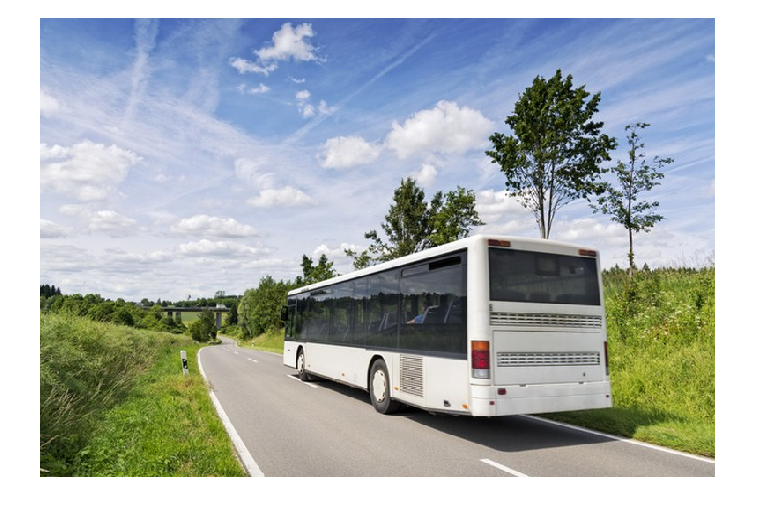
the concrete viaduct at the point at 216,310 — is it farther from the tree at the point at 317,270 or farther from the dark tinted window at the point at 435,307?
the dark tinted window at the point at 435,307

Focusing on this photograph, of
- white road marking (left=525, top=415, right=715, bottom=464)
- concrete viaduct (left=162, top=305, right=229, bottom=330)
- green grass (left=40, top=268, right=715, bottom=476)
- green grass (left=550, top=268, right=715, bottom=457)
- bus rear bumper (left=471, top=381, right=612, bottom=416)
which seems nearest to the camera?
white road marking (left=525, top=415, right=715, bottom=464)

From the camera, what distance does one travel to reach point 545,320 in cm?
809

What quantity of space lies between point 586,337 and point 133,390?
10.8 meters

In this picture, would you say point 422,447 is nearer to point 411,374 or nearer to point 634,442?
point 411,374

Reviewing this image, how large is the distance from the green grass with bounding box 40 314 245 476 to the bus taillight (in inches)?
133

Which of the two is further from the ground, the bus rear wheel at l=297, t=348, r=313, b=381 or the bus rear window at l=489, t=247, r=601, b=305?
the bus rear window at l=489, t=247, r=601, b=305

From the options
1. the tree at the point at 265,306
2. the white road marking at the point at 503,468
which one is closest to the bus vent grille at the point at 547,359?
the white road marking at the point at 503,468

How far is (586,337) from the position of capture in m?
8.43

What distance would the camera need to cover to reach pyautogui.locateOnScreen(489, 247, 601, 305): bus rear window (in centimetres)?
786

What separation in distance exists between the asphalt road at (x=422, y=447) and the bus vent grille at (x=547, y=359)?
3.70ft

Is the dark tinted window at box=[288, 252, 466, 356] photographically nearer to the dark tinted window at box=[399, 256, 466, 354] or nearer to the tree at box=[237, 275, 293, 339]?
the dark tinted window at box=[399, 256, 466, 354]

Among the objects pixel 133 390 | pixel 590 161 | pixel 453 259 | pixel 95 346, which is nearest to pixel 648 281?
pixel 590 161

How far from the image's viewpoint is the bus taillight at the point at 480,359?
7.49m

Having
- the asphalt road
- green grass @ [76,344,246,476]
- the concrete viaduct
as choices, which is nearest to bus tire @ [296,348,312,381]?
green grass @ [76,344,246,476]
